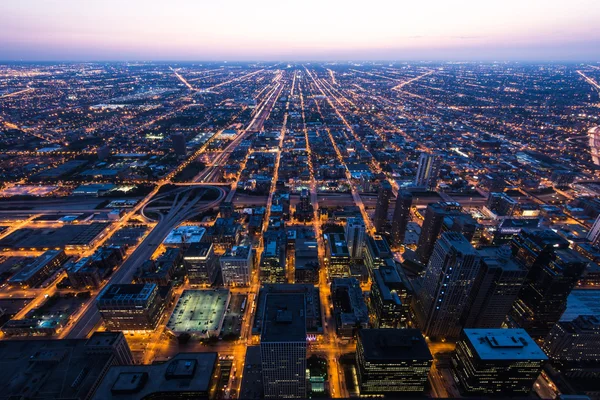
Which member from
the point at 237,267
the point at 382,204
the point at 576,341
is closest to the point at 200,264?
the point at 237,267

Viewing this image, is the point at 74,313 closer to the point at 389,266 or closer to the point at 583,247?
the point at 389,266

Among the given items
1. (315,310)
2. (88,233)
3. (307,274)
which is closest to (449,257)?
(315,310)

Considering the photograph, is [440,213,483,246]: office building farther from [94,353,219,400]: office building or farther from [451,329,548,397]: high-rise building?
[94,353,219,400]: office building

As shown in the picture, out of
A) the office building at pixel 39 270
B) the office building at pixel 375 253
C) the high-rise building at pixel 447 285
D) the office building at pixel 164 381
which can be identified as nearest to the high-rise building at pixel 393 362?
the high-rise building at pixel 447 285

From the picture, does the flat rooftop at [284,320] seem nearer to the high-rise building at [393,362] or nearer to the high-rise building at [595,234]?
the high-rise building at [393,362]

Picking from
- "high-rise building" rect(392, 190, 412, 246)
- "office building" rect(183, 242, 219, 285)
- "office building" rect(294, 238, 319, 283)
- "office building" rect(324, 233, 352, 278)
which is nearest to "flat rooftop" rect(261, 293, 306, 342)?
"office building" rect(294, 238, 319, 283)

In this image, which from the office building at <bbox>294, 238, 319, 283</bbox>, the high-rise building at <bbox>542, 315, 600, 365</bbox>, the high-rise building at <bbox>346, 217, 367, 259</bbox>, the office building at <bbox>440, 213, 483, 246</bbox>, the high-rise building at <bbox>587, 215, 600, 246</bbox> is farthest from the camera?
the high-rise building at <bbox>587, 215, 600, 246</bbox>
